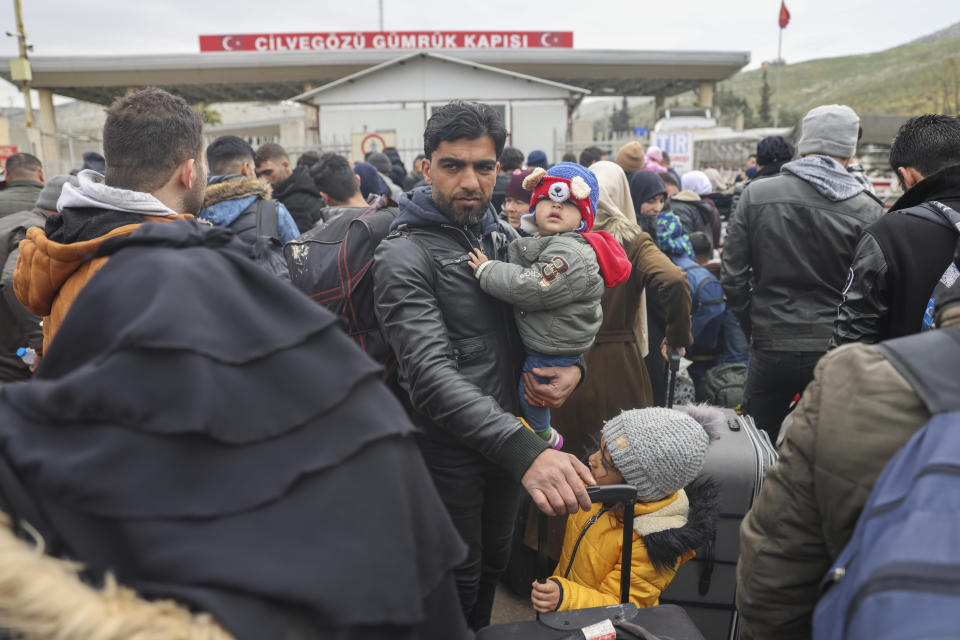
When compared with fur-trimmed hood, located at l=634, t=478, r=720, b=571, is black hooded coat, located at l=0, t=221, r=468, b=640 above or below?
above

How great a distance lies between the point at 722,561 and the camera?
108 inches

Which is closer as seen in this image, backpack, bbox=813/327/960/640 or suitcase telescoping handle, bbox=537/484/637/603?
backpack, bbox=813/327/960/640

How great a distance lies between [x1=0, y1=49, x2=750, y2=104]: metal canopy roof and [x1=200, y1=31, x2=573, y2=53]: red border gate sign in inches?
76.7

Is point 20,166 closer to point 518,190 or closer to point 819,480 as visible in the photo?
point 518,190

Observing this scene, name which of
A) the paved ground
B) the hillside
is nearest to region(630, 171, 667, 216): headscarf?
the paved ground

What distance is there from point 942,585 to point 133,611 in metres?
1.07

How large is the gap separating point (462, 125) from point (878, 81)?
87862 mm

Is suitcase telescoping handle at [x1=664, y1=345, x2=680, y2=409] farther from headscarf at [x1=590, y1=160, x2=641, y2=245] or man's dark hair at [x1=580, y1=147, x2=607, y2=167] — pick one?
man's dark hair at [x1=580, y1=147, x2=607, y2=167]

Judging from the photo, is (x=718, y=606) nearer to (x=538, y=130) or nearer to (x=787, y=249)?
(x=787, y=249)

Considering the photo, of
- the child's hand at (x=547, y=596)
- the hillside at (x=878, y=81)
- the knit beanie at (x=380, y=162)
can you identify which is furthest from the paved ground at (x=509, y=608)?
the hillside at (x=878, y=81)

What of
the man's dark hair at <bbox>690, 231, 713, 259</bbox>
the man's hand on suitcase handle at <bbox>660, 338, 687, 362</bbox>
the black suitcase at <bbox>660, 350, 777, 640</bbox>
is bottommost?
the black suitcase at <bbox>660, 350, 777, 640</bbox>

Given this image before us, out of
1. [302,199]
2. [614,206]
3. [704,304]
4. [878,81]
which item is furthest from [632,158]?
[878,81]

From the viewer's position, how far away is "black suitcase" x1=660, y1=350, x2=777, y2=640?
8.94 ft

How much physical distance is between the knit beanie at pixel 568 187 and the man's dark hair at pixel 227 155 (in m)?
2.64
